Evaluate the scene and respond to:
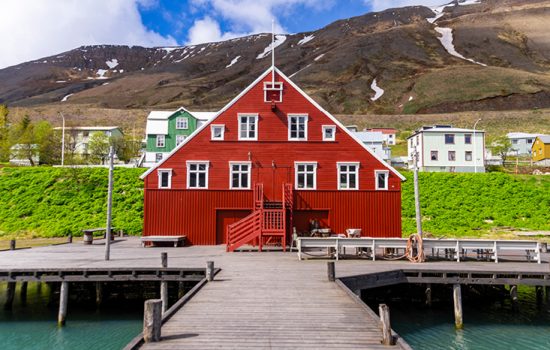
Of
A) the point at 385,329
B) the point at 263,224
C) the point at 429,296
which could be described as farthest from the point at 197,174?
the point at 385,329

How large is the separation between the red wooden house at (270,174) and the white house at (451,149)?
111 feet

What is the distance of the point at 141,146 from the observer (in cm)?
7644

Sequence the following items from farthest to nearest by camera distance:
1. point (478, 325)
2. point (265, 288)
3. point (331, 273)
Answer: point (478, 325) → point (331, 273) → point (265, 288)

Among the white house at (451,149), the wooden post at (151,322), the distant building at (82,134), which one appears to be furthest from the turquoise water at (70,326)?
the distant building at (82,134)

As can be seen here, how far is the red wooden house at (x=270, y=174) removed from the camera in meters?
28.1

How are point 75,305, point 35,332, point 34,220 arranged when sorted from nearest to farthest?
point 35,332, point 75,305, point 34,220

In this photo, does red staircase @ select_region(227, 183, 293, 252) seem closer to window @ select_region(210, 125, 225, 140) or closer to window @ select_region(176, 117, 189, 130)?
window @ select_region(210, 125, 225, 140)

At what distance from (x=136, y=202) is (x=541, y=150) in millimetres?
65009

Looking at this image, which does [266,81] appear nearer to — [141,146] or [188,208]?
[188,208]

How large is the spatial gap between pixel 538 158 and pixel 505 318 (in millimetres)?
62369

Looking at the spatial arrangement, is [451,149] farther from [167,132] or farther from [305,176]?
[167,132]

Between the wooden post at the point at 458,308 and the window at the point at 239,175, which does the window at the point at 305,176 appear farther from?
the wooden post at the point at 458,308

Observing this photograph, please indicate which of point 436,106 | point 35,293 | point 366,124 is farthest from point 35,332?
point 436,106

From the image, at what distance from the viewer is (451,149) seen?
193ft
